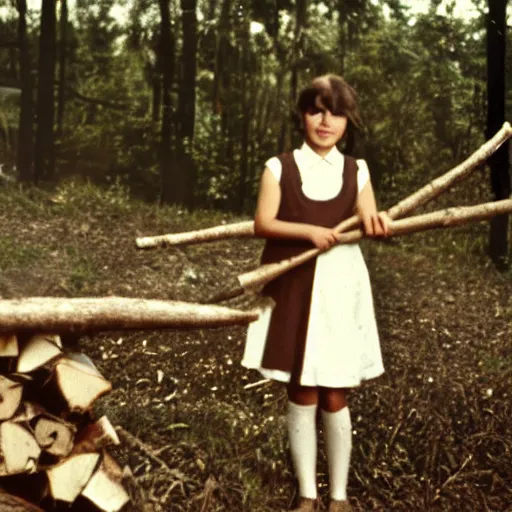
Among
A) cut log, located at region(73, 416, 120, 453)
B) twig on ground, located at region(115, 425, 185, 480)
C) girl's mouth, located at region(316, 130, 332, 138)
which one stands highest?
girl's mouth, located at region(316, 130, 332, 138)

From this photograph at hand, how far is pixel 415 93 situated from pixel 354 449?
2.53 metres

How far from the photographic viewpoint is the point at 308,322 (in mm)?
3475

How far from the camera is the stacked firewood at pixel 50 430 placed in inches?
126

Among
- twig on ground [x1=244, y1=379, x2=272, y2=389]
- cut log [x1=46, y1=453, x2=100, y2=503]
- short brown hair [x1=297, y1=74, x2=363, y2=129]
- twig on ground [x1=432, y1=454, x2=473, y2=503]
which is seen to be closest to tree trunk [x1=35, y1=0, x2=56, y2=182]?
twig on ground [x1=244, y1=379, x2=272, y2=389]

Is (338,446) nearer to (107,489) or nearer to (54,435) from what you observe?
(107,489)

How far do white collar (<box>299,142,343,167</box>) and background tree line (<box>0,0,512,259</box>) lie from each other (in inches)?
60.4

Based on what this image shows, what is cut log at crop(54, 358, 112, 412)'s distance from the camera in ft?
10.8

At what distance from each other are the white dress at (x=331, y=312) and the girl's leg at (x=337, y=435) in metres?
0.10

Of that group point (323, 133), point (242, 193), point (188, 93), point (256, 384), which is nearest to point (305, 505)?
point (256, 384)

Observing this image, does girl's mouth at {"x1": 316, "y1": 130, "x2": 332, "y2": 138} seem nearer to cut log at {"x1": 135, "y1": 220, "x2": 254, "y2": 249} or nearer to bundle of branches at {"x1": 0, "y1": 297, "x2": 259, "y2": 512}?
cut log at {"x1": 135, "y1": 220, "x2": 254, "y2": 249}

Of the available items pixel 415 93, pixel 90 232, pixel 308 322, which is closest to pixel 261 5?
pixel 415 93

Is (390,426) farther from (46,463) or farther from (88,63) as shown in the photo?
(88,63)

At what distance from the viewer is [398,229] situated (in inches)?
140

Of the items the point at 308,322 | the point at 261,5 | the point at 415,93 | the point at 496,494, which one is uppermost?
the point at 261,5
